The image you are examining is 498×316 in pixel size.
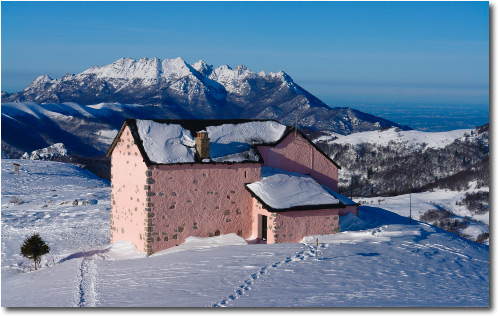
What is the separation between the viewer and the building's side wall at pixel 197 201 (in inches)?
907

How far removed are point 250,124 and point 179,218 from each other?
5.84m

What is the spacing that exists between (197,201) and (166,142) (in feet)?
8.83

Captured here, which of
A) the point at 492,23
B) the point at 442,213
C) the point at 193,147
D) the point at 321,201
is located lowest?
the point at 442,213

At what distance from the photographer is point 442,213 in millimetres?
44594

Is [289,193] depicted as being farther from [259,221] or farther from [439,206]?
[439,206]

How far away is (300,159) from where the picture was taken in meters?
27.4

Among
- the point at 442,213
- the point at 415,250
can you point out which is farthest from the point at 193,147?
the point at 442,213

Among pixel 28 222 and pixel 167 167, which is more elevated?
pixel 167 167

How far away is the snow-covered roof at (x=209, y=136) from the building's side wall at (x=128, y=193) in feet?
2.03

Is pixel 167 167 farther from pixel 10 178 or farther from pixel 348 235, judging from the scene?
pixel 10 178

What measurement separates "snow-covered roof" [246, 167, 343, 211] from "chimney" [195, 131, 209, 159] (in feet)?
7.51

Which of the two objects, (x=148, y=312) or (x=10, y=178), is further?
(x=10, y=178)

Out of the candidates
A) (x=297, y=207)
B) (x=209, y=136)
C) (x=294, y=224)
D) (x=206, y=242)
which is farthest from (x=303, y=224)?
(x=209, y=136)

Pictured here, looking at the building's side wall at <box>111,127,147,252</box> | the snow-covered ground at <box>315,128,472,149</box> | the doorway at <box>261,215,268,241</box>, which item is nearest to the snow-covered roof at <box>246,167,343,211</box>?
the doorway at <box>261,215,268,241</box>
